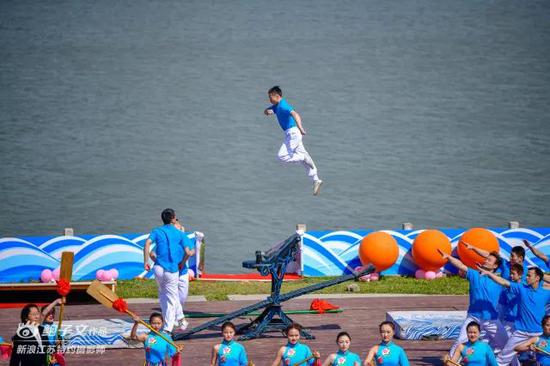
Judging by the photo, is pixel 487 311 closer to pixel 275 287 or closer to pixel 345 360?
pixel 345 360

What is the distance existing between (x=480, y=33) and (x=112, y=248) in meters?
50.2

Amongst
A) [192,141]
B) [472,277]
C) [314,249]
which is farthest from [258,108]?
[472,277]

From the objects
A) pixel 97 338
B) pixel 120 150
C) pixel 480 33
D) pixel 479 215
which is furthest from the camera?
pixel 480 33

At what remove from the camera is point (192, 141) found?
53.9 meters

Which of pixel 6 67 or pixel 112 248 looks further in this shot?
pixel 6 67

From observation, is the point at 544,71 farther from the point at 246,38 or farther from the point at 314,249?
the point at 314,249

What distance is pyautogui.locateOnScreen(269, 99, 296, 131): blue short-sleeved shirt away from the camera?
22.0 m

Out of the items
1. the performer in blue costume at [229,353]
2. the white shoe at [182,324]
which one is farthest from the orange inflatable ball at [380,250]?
the performer in blue costume at [229,353]

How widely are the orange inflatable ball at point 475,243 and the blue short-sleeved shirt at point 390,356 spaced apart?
10.6 m

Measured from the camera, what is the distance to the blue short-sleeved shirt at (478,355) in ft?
53.4

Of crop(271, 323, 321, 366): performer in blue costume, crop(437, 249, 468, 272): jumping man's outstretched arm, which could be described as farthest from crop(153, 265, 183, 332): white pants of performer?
crop(437, 249, 468, 272): jumping man's outstretched arm

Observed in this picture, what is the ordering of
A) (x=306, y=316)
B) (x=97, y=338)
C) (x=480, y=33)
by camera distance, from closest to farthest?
(x=97, y=338), (x=306, y=316), (x=480, y=33)

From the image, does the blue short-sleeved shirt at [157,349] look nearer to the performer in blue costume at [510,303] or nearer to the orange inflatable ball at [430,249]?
the performer in blue costume at [510,303]

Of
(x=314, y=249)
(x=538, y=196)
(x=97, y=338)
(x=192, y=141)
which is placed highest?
(x=192, y=141)
